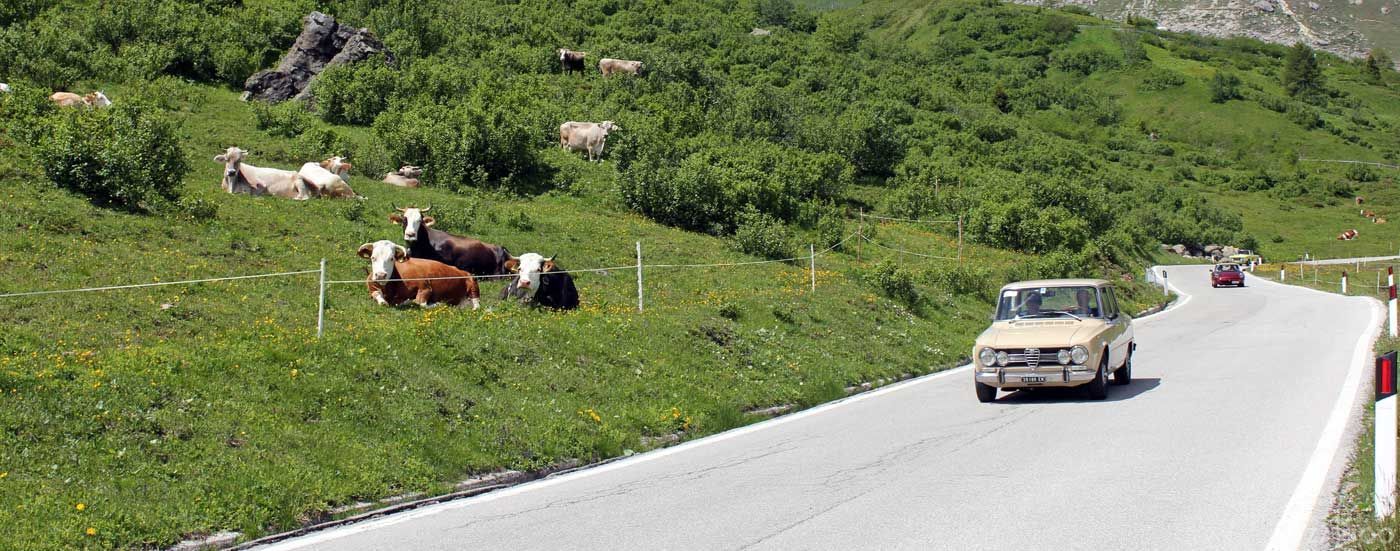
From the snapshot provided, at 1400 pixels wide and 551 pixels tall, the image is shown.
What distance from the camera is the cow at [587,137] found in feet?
133

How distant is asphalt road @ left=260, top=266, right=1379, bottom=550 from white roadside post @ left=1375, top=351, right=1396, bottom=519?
517 millimetres

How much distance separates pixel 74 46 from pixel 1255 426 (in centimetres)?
4152

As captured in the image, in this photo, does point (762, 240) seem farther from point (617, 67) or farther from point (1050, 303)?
point (617, 67)

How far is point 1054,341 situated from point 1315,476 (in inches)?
203

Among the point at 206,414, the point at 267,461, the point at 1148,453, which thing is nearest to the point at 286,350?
the point at 206,414

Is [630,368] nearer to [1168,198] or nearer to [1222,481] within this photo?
[1222,481]

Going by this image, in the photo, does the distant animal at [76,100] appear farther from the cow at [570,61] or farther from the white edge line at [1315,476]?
the cow at [570,61]

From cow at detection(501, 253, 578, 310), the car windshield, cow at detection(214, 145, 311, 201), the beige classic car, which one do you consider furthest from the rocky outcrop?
the beige classic car

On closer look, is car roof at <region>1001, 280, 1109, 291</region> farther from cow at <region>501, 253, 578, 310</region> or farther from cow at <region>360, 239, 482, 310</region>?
cow at <region>360, 239, 482, 310</region>

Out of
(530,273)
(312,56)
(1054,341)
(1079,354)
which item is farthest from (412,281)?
(312,56)

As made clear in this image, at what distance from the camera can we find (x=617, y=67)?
2315 inches

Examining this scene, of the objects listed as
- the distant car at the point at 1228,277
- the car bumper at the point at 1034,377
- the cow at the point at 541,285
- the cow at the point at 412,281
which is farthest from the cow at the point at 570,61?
the car bumper at the point at 1034,377

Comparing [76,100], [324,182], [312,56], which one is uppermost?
[312,56]

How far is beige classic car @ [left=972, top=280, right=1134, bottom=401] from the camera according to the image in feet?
45.2
